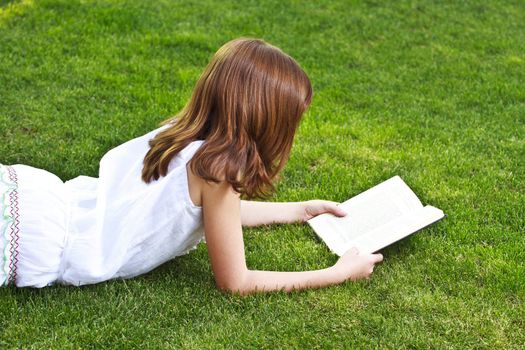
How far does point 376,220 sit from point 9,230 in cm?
145

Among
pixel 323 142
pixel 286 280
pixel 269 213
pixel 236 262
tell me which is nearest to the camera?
pixel 236 262

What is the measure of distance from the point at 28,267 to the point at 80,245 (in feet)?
0.63

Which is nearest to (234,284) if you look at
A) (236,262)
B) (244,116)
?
(236,262)

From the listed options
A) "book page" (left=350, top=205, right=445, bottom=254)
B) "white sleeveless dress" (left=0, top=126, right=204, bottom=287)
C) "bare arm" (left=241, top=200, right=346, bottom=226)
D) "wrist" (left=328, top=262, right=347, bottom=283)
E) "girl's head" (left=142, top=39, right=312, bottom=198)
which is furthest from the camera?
"bare arm" (left=241, top=200, right=346, bottom=226)

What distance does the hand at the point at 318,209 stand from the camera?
316 centimetres

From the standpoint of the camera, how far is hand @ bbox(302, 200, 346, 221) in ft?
10.4

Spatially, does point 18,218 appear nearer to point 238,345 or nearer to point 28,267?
point 28,267

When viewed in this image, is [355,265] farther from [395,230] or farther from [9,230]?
[9,230]

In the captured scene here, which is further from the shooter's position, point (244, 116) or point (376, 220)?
point (376, 220)

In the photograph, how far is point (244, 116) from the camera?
8.08 feet

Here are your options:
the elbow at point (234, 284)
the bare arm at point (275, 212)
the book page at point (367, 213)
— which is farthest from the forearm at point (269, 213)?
the elbow at point (234, 284)

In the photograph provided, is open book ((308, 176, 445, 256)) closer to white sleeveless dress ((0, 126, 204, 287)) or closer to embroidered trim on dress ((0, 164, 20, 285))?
white sleeveless dress ((0, 126, 204, 287))

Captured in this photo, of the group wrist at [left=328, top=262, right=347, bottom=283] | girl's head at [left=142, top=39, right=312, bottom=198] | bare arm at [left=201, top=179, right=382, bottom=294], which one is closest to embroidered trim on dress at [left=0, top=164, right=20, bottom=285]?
girl's head at [left=142, top=39, right=312, bottom=198]

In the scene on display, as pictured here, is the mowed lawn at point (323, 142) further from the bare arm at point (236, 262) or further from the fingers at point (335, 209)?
the fingers at point (335, 209)
